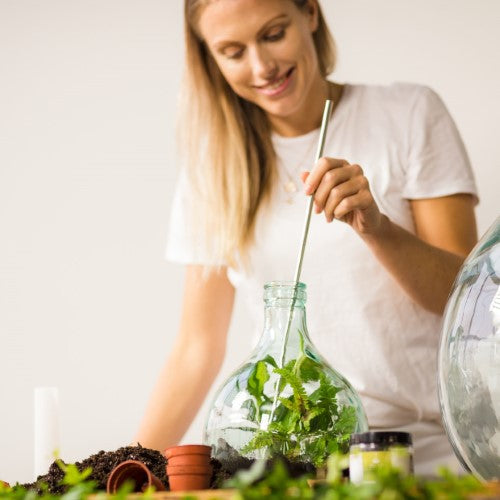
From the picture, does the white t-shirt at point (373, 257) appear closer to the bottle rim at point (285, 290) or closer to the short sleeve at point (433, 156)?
the short sleeve at point (433, 156)

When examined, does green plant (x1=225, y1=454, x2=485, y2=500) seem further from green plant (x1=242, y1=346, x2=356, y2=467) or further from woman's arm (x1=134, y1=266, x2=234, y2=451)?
woman's arm (x1=134, y1=266, x2=234, y2=451)

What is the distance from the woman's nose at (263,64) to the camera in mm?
1719

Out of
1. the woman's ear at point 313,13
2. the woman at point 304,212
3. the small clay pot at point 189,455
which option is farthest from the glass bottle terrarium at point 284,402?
the woman's ear at point 313,13

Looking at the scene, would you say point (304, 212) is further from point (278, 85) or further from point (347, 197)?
point (347, 197)

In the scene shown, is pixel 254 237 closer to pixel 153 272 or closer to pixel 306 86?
pixel 306 86

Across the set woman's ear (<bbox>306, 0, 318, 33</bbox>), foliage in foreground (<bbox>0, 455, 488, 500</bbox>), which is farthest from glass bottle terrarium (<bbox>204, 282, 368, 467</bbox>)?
woman's ear (<bbox>306, 0, 318, 33</bbox>)

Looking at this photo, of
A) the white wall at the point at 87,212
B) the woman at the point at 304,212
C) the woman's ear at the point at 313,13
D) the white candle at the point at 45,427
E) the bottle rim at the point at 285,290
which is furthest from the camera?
the white wall at the point at 87,212

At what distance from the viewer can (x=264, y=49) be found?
173 centimetres

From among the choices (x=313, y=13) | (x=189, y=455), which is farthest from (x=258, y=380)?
(x=313, y=13)

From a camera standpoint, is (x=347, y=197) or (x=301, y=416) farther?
(x=347, y=197)

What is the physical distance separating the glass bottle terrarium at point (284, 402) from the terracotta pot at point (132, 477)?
13 centimetres

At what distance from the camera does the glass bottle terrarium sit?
908mm

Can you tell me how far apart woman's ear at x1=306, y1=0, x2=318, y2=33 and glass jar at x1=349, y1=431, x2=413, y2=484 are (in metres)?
1.32

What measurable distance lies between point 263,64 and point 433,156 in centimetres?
39
